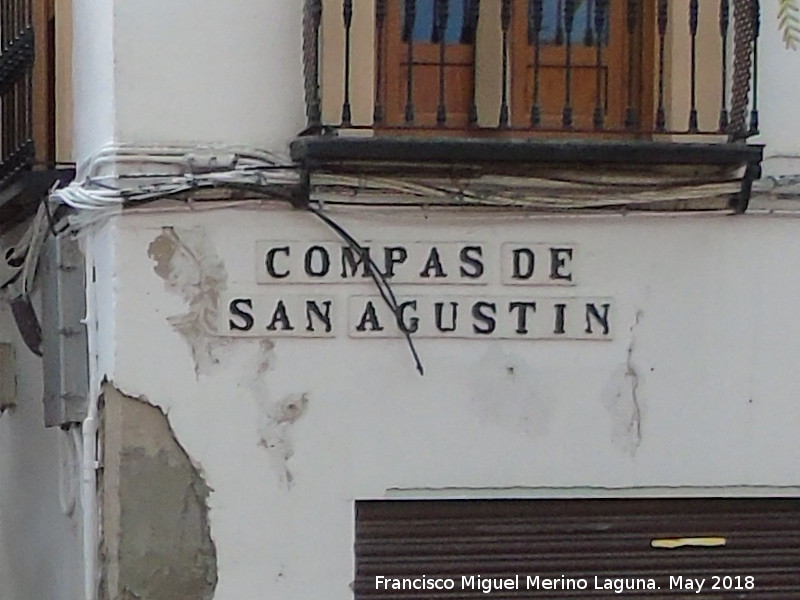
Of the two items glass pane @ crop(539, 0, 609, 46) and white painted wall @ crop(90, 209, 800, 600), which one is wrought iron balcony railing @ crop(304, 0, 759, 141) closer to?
glass pane @ crop(539, 0, 609, 46)

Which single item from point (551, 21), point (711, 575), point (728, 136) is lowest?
point (711, 575)

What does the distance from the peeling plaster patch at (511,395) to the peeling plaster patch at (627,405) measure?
22 cm

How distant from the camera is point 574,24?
5633 millimetres

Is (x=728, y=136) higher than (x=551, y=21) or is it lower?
lower

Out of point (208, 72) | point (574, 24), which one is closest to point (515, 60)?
point (574, 24)

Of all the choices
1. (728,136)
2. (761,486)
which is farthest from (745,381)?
(728,136)

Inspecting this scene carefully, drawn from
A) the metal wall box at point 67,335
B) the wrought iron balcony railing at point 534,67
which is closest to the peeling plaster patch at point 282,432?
the metal wall box at point 67,335

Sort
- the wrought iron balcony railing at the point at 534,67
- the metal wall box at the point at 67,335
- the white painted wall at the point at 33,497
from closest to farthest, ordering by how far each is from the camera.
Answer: the wrought iron balcony railing at the point at 534,67 < the metal wall box at the point at 67,335 < the white painted wall at the point at 33,497

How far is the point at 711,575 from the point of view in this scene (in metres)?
5.49

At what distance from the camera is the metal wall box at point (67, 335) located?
5.71m

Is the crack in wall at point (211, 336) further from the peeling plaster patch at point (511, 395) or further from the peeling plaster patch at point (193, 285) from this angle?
the peeling plaster patch at point (511, 395)

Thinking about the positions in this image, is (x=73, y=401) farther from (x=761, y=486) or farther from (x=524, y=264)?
(x=761, y=486)

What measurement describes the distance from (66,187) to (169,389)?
862 millimetres

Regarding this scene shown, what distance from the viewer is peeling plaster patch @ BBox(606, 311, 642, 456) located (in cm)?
539
